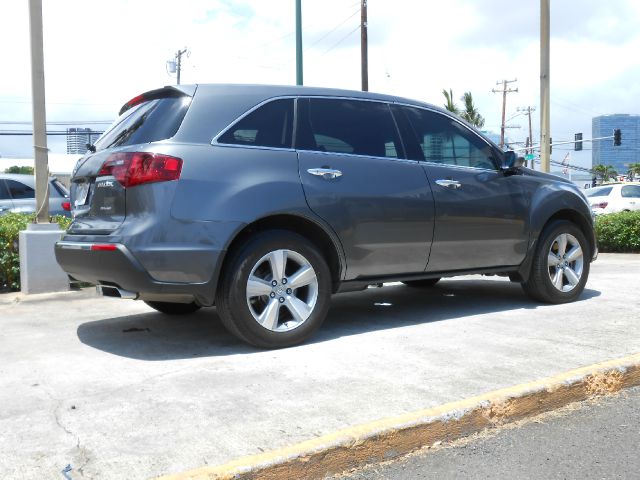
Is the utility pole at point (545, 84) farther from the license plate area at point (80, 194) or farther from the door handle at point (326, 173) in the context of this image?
the license plate area at point (80, 194)

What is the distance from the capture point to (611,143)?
7812cm

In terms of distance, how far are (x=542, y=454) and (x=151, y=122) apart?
10.1ft

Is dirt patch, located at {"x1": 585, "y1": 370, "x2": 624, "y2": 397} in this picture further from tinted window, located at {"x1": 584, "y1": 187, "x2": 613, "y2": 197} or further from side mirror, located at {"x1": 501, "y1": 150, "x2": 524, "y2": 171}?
tinted window, located at {"x1": 584, "y1": 187, "x2": 613, "y2": 197}

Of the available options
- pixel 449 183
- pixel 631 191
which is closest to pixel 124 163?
pixel 449 183

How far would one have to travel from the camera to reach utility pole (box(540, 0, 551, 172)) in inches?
539

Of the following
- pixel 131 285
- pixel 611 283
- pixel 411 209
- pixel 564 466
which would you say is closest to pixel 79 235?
pixel 131 285

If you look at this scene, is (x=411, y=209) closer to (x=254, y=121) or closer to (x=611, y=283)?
(x=254, y=121)

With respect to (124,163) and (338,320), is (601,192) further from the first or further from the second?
(124,163)

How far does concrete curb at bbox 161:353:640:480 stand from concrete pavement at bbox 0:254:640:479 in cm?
10

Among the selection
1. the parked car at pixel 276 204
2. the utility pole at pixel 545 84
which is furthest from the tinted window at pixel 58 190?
the utility pole at pixel 545 84

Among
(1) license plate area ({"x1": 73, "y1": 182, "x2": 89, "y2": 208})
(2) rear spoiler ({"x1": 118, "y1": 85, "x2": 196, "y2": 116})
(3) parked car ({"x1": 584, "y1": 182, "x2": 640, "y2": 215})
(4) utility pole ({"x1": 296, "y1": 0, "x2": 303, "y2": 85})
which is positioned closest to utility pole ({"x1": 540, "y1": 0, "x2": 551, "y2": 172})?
(3) parked car ({"x1": 584, "y1": 182, "x2": 640, "y2": 215})

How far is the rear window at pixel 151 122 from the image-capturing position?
4223mm

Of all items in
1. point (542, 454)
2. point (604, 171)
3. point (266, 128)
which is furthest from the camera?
point (604, 171)

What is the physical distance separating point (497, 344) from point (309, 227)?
1.53 m
